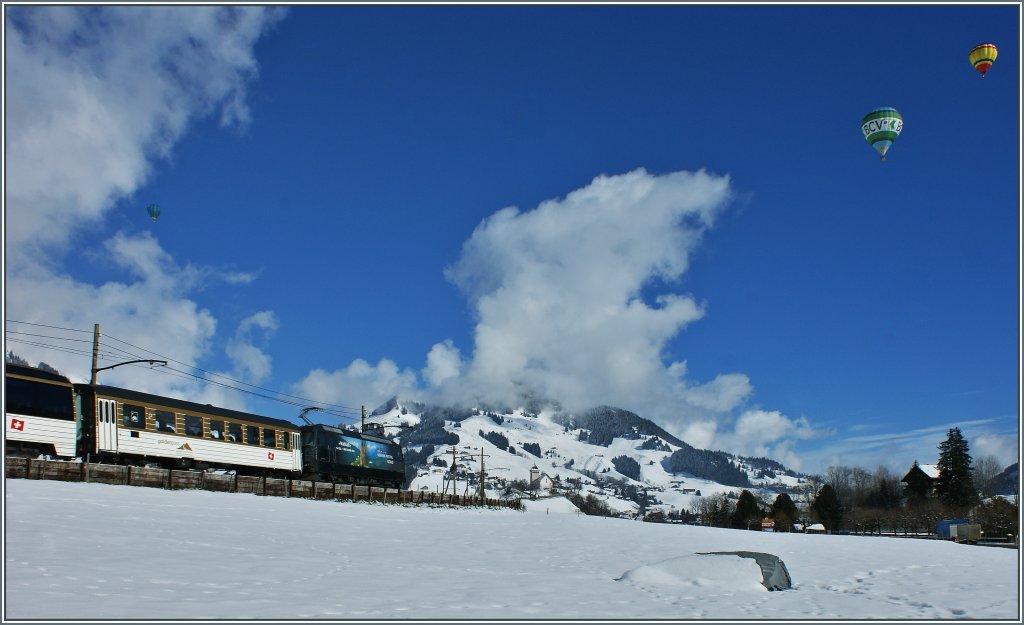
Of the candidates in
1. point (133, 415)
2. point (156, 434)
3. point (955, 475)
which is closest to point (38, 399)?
point (133, 415)

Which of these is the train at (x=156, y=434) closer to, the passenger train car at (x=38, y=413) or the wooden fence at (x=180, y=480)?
the passenger train car at (x=38, y=413)

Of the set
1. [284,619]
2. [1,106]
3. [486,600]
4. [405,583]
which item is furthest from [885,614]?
[1,106]

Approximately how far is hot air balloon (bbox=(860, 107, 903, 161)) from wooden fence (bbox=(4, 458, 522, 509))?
113ft

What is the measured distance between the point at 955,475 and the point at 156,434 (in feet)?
282

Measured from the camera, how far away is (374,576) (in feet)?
43.5

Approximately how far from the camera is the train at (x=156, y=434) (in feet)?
87.4

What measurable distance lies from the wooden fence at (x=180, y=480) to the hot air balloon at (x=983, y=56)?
41078 millimetres

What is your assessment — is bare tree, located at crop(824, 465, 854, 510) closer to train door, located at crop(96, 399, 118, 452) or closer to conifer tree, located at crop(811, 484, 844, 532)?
conifer tree, located at crop(811, 484, 844, 532)

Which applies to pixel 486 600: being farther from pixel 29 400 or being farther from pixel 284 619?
pixel 29 400

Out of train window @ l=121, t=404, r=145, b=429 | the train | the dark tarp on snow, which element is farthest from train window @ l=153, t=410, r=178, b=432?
the dark tarp on snow

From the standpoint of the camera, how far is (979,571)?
60.3 feet

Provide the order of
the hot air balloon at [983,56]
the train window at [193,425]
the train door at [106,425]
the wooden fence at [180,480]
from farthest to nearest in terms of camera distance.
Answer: the hot air balloon at [983,56] → the train window at [193,425] → the train door at [106,425] → the wooden fence at [180,480]

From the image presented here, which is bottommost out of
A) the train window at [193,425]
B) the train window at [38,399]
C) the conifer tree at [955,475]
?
the conifer tree at [955,475]

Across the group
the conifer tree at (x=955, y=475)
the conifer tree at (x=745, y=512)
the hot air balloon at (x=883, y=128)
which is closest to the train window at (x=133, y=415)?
the hot air balloon at (x=883, y=128)
